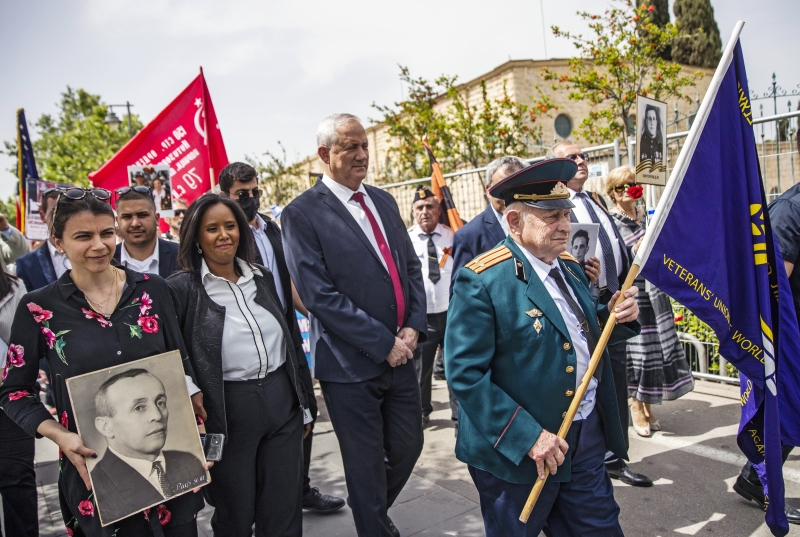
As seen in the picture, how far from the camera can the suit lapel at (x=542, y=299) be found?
239 centimetres

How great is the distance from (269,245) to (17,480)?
6.39 ft

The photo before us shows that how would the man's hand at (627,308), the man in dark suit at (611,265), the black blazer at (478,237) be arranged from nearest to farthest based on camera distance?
the man's hand at (627,308)
the man in dark suit at (611,265)
the black blazer at (478,237)

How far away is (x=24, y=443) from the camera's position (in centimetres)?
329

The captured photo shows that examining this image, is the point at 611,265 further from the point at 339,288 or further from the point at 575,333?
the point at 339,288

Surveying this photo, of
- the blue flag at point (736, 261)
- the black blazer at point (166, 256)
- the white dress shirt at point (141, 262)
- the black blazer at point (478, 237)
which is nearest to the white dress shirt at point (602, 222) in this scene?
the black blazer at point (478, 237)

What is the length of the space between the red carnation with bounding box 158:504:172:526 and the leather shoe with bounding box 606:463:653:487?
291 cm

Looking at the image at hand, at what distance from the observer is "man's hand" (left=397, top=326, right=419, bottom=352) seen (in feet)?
10.7

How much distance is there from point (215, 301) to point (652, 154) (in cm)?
287

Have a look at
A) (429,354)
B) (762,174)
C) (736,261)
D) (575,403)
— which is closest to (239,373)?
(575,403)

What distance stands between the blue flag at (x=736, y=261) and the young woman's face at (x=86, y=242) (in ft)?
7.60

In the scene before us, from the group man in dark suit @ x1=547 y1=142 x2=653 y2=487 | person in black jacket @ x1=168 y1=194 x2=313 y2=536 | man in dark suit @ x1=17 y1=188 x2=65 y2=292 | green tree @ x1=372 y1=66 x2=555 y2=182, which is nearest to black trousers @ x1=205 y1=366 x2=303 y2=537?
person in black jacket @ x1=168 y1=194 x2=313 y2=536

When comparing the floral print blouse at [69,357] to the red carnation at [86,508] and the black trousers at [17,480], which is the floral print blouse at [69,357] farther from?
the black trousers at [17,480]

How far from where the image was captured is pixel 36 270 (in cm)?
481

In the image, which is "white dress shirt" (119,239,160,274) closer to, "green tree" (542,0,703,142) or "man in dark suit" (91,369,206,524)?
"man in dark suit" (91,369,206,524)
